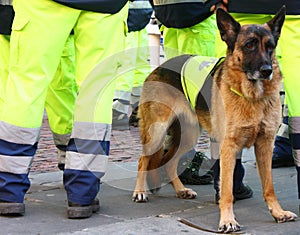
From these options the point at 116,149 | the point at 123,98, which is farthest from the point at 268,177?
the point at 123,98

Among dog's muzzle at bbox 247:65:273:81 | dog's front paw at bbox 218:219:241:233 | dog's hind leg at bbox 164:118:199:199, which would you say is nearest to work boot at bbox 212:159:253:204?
dog's hind leg at bbox 164:118:199:199

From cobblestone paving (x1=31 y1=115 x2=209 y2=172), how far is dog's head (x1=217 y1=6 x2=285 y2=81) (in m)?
1.89

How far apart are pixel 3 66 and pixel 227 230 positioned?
6.44 feet

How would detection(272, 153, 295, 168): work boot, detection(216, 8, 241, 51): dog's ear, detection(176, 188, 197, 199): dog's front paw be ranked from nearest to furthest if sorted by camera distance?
detection(216, 8, 241, 51): dog's ear → detection(176, 188, 197, 199): dog's front paw → detection(272, 153, 295, 168): work boot

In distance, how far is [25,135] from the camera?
13.6ft

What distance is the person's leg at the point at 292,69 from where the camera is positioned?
14.1ft

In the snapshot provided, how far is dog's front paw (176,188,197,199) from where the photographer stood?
16.2ft

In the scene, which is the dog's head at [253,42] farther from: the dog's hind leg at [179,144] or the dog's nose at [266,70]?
the dog's hind leg at [179,144]

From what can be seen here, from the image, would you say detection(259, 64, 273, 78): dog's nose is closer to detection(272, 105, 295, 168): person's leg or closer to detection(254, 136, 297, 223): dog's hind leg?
detection(254, 136, 297, 223): dog's hind leg

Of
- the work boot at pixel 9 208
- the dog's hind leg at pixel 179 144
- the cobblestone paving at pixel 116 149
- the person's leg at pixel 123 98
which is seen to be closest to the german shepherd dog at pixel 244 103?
the dog's hind leg at pixel 179 144

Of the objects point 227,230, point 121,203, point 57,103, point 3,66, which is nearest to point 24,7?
point 3,66

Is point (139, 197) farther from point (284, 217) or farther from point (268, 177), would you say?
point (284, 217)

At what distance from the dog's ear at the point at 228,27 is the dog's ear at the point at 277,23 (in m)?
0.21

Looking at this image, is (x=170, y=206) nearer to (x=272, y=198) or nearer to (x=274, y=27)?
(x=272, y=198)
